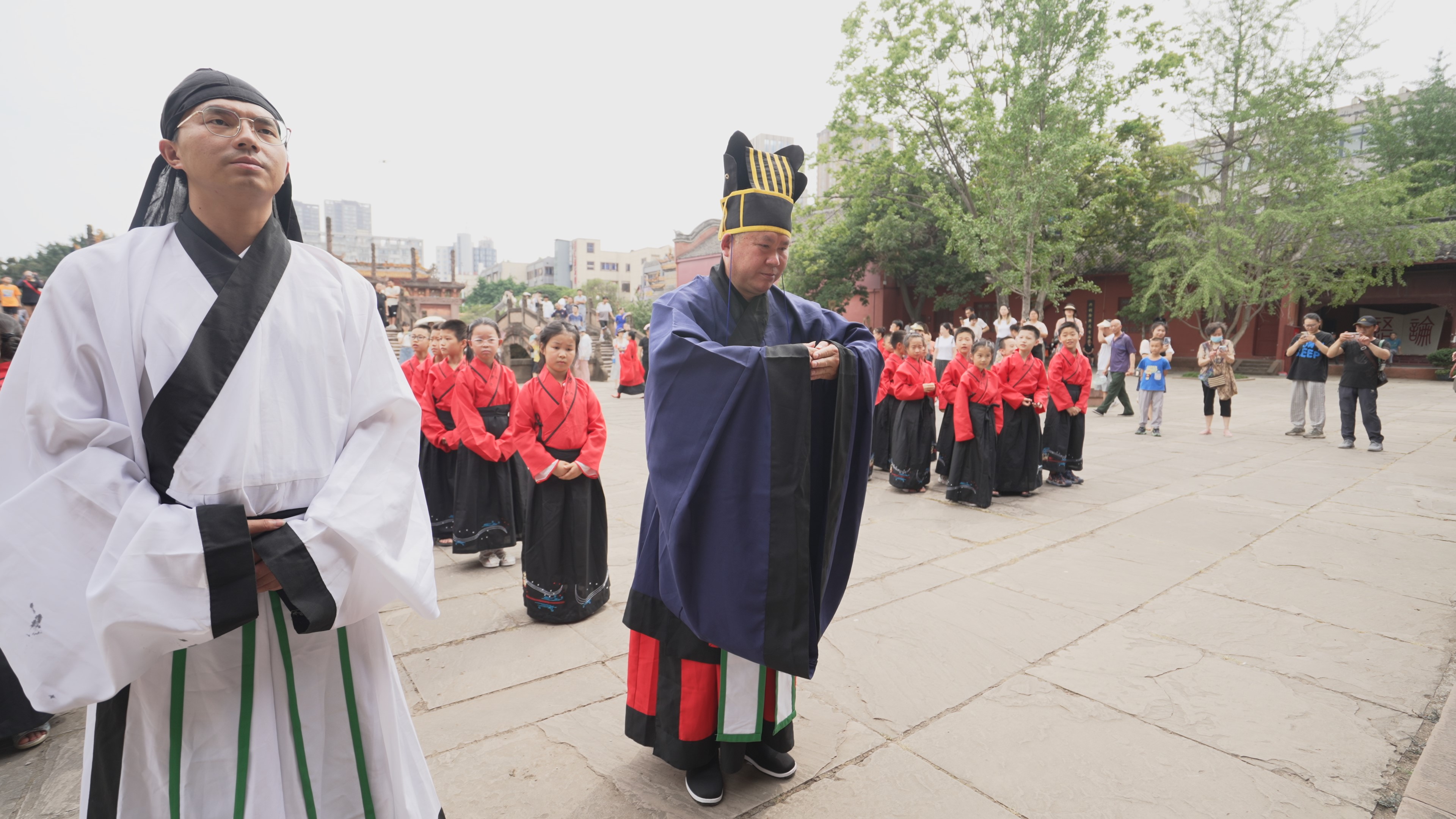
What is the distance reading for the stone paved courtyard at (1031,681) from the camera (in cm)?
227

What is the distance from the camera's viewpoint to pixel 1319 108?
18.4m

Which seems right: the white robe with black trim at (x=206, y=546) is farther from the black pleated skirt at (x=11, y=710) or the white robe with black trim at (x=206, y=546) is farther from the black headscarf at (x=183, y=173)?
the black pleated skirt at (x=11, y=710)

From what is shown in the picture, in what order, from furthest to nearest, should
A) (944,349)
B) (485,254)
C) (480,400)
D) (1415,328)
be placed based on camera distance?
(485,254) → (1415,328) → (944,349) → (480,400)

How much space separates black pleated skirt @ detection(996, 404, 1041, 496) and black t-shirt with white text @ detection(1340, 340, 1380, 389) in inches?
203

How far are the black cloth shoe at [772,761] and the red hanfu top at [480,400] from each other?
2.76m

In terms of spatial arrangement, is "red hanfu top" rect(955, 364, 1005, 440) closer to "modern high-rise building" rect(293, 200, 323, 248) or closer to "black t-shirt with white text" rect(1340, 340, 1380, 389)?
"black t-shirt with white text" rect(1340, 340, 1380, 389)

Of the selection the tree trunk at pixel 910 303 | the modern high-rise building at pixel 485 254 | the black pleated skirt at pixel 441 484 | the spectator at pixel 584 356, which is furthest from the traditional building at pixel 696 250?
the modern high-rise building at pixel 485 254

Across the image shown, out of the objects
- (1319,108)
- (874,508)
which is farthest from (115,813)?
(1319,108)

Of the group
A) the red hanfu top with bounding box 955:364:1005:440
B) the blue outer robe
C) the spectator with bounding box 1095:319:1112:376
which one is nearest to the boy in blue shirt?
the spectator with bounding box 1095:319:1112:376

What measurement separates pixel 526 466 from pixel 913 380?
429 cm

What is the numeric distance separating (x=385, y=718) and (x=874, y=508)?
17.2ft

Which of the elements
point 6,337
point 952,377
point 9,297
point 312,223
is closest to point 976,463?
point 952,377

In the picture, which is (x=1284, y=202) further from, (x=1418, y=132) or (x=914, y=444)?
(x=914, y=444)

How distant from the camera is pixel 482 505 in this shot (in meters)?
4.77
